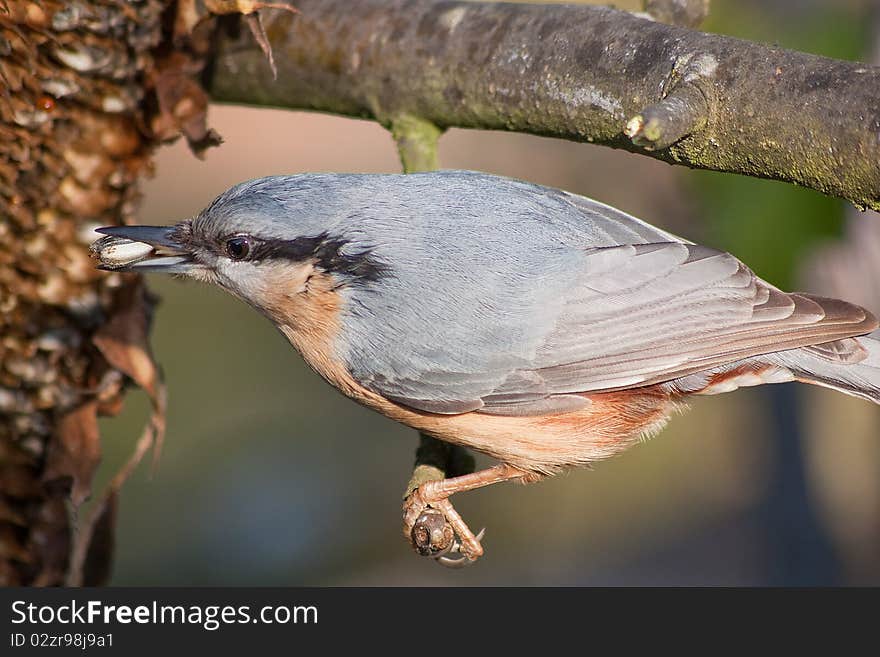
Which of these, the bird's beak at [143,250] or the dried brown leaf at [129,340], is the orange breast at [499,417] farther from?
the dried brown leaf at [129,340]

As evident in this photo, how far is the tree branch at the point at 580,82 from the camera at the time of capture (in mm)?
2191

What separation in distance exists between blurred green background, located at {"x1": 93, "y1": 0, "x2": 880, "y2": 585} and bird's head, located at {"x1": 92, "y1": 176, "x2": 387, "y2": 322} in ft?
6.27

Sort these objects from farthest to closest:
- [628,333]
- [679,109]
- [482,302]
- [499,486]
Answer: [499,486], [628,333], [482,302], [679,109]

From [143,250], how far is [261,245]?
0.33 meters

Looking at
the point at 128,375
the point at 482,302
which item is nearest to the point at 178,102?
the point at 128,375

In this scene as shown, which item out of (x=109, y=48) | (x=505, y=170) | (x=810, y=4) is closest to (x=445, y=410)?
(x=109, y=48)

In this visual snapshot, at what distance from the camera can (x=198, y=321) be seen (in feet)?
26.9

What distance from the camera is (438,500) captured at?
287cm

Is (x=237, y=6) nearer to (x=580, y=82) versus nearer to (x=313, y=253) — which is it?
(x=313, y=253)

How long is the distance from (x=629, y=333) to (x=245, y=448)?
14.4 ft

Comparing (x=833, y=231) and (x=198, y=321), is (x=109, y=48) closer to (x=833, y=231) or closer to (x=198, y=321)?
(x=833, y=231)

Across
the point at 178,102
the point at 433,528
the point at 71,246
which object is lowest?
the point at 433,528

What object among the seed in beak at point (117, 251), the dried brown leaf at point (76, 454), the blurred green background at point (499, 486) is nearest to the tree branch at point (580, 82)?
the seed in beak at point (117, 251)

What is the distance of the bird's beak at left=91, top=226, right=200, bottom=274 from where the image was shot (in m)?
2.71
